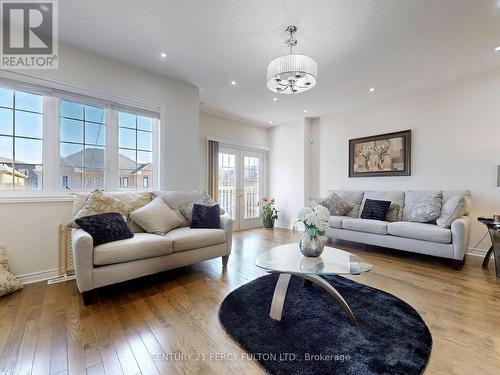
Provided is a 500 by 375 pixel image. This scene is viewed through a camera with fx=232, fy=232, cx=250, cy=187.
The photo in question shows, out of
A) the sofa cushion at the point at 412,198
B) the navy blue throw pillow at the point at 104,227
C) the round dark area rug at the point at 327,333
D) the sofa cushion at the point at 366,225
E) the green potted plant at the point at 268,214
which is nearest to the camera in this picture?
the round dark area rug at the point at 327,333

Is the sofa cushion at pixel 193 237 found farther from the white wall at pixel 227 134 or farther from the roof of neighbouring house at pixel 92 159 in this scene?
the white wall at pixel 227 134

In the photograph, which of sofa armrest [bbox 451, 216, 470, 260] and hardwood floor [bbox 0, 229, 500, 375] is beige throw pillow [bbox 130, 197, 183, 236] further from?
sofa armrest [bbox 451, 216, 470, 260]

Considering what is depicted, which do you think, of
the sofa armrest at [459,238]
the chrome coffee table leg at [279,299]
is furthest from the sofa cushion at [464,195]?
the chrome coffee table leg at [279,299]

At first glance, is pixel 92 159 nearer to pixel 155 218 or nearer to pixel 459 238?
pixel 155 218

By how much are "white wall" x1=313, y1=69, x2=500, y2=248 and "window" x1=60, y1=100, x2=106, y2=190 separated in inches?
183

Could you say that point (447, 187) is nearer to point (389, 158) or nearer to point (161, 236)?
point (389, 158)

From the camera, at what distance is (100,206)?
2.60 metres

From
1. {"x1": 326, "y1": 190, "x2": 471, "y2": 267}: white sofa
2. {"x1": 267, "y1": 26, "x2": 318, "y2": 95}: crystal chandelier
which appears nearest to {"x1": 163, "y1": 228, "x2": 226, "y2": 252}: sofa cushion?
{"x1": 326, "y1": 190, "x2": 471, "y2": 267}: white sofa

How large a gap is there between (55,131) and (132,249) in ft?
6.07

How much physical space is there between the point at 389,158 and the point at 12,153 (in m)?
5.62

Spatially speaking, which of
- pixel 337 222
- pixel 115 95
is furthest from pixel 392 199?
pixel 115 95

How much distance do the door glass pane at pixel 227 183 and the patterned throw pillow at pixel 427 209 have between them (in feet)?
11.8

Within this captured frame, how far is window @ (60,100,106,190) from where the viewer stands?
2.89 metres

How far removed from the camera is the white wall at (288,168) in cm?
563
